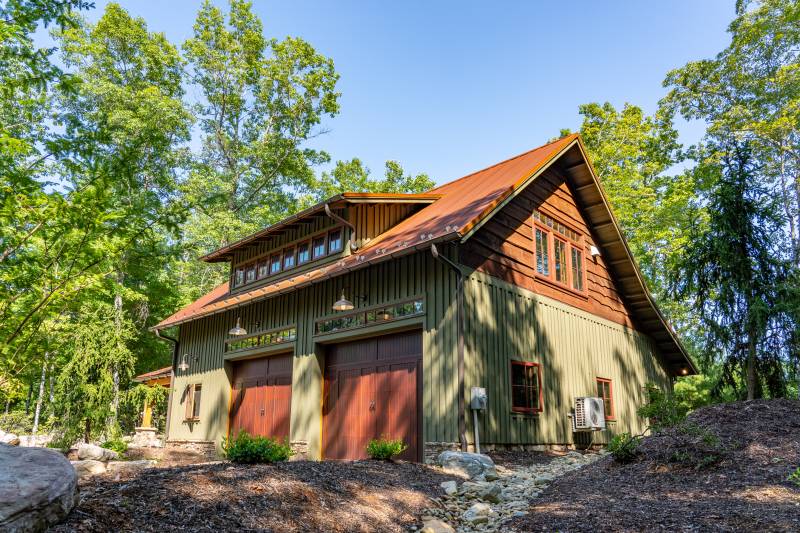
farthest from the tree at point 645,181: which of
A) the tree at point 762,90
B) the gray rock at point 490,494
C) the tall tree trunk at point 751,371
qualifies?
the gray rock at point 490,494

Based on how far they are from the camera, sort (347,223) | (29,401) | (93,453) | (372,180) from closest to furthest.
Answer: (93,453) → (347,223) → (29,401) → (372,180)

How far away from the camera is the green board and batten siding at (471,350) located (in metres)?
9.66

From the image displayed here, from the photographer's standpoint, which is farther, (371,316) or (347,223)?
(347,223)

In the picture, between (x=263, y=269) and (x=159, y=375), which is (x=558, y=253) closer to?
(x=263, y=269)

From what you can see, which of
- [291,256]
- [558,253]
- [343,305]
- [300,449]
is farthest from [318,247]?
[558,253]

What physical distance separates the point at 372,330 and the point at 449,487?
4.45m

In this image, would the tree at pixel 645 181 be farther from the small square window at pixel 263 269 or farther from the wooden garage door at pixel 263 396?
the wooden garage door at pixel 263 396

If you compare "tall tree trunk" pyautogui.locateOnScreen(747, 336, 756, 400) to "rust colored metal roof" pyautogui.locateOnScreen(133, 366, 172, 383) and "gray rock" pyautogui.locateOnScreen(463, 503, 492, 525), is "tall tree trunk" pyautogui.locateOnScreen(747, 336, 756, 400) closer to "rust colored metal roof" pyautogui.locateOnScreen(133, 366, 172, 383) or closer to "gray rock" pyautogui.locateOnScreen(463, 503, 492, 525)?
"gray rock" pyautogui.locateOnScreen(463, 503, 492, 525)

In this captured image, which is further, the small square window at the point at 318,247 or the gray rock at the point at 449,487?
the small square window at the point at 318,247

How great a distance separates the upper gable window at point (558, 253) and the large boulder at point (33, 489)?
9676 millimetres

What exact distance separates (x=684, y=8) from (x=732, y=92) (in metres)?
7.31

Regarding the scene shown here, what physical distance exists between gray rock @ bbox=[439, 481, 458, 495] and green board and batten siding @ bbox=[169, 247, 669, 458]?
6.81 feet

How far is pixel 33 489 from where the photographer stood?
336 cm

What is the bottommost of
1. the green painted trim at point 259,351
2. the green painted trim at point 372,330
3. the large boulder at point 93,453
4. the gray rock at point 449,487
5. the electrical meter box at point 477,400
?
the gray rock at point 449,487
